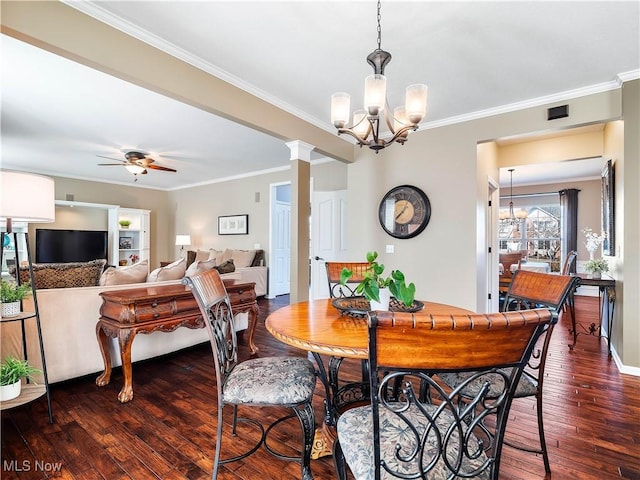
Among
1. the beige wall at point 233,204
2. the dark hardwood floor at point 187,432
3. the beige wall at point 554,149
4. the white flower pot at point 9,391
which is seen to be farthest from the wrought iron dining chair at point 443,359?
the beige wall at point 233,204

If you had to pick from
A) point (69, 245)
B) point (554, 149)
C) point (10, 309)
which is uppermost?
point (554, 149)

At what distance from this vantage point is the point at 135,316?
2.45 meters

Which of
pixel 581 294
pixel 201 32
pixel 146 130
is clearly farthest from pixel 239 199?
pixel 581 294

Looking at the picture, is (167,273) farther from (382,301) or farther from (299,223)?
(382,301)

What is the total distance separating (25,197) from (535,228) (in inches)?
374

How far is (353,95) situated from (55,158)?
5615 millimetres

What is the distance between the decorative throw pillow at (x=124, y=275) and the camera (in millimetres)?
2875

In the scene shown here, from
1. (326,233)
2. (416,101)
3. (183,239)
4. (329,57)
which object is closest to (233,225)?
(183,239)

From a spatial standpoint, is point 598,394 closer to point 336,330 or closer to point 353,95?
point 336,330

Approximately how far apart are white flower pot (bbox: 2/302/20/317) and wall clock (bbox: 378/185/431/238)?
3.58 meters

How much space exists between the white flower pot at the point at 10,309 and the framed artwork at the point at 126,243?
6.54 m

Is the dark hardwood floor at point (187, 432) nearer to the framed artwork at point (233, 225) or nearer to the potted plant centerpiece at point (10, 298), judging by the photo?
the potted plant centerpiece at point (10, 298)

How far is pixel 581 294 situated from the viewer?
723 cm

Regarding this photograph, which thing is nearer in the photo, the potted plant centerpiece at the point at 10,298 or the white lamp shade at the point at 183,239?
the potted plant centerpiece at the point at 10,298
